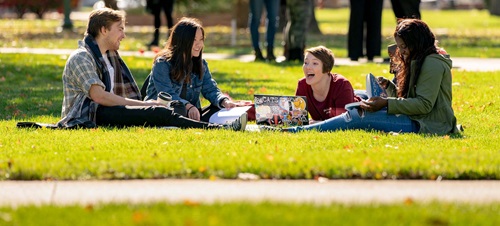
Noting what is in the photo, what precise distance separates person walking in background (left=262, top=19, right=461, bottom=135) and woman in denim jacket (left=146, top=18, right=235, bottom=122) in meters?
0.90

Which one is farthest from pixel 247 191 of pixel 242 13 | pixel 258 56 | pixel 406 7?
pixel 242 13

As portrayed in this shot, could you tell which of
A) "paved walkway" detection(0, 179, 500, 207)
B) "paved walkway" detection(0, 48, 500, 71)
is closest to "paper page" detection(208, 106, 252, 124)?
"paved walkway" detection(0, 179, 500, 207)

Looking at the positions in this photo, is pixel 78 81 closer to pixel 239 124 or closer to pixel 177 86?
pixel 177 86

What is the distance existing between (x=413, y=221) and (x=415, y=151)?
2.17m

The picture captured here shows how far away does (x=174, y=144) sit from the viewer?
24.7 ft

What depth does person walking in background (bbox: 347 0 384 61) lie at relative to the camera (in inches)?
611

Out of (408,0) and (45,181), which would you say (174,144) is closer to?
(45,181)

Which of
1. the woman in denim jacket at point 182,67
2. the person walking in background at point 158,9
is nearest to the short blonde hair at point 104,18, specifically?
the woman in denim jacket at point 182,67

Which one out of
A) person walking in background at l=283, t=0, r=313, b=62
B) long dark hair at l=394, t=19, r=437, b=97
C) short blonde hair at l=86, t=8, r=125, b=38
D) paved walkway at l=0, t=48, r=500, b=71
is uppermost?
short blonde hair at l=86, t=8, r=125, b=38

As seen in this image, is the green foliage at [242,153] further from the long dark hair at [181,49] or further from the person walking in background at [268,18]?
the person walking in background at [268,18]

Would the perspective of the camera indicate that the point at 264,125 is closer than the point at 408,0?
Yes

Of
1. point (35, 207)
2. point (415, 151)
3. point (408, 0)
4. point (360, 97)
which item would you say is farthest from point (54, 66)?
point (35, 207)

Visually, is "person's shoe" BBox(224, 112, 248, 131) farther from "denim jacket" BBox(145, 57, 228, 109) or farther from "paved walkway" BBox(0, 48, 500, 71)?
"paved walkway" BBox(0, 48, 500, 71)

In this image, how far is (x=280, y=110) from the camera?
347 inches
